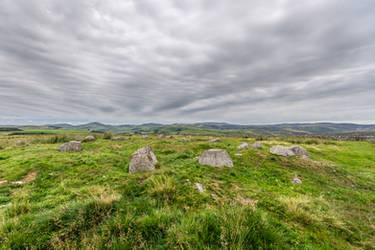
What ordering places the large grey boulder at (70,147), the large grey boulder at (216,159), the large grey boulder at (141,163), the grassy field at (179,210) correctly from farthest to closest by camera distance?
the large grey boulder at (70,147) < the large grey boulder at (216,159) < the large grey boulder at (141,163) < the grassy field at (179,210)

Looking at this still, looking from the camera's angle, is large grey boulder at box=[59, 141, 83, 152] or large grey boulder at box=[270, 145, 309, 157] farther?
large grey boulder at box=[270, 145, 309, 157]

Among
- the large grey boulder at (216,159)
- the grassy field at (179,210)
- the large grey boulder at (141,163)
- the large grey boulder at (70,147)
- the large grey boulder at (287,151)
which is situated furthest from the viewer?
the large grey boulder at (287,151)

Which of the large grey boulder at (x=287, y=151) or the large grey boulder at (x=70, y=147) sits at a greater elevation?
the large grey boulder at (x=70, y=147)

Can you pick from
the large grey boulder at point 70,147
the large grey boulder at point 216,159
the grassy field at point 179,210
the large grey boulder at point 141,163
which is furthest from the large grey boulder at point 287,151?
the large grey boulder at point 70,147

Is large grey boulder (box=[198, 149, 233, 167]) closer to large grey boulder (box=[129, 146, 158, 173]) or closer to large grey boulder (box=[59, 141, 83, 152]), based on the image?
large grey boulder (box=[129, 146, 158, 173])

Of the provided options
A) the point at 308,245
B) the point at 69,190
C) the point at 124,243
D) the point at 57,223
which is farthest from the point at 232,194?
the point at 69,190

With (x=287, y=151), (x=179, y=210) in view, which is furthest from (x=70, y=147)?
(x=287, y=151)

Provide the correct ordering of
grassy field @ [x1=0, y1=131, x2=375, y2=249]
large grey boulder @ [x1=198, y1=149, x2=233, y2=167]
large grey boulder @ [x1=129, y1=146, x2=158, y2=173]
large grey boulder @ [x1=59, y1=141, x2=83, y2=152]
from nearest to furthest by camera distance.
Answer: grassy field @ [x1=0, y1=131, x2=375, y2=249] < large grey boulder @ [x1=129, y1=146, x2=158, y2=173] < large grey boulder @ [x1=198, y1=149, x2=233, y2=167] < large grey boulder @ [x1=59, y1=141, x2=83, y2=152]

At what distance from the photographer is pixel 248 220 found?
12.4 feet

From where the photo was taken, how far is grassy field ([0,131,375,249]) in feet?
11.0

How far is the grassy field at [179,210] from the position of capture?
11.0 feet

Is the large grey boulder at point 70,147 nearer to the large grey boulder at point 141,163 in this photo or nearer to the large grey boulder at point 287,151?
the large grey boulder at point 141,163

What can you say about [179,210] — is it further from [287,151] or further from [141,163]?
[287,151]

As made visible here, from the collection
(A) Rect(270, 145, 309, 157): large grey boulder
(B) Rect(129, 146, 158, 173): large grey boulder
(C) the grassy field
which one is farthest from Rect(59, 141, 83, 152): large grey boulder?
(A) Rect(270, 145, 309, 157): large grey boulder
